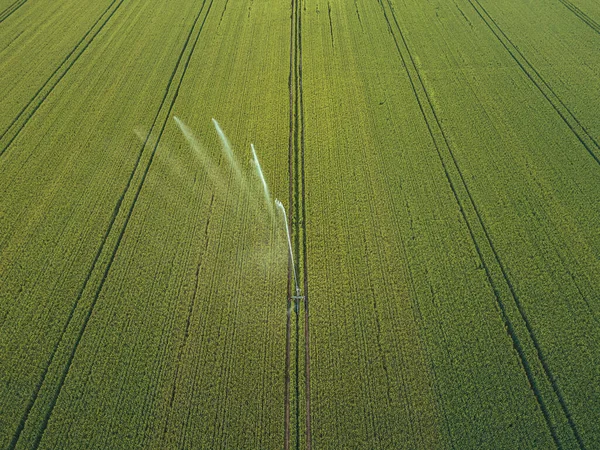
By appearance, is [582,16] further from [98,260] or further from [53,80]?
[53,80]

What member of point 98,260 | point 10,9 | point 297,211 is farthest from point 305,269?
point 10,9

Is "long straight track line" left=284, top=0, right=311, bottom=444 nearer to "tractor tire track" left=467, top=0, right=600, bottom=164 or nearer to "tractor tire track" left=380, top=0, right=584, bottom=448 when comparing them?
"tractor tire track" left=380, top=0, right=584, bottom=448

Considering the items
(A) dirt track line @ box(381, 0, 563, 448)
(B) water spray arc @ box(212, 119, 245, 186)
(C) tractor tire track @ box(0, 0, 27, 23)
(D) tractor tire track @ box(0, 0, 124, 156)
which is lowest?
(A) dirt track line @ box(381, 0, 563, 448)

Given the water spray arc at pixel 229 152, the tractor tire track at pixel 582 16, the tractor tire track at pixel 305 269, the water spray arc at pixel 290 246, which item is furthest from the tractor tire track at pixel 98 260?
the tractor tire track at pixel 582 16

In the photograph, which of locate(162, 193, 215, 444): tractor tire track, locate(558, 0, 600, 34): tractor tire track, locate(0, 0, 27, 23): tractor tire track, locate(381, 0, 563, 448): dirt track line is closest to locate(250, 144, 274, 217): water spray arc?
locate(162, 193, 215, 444): tractor tire track

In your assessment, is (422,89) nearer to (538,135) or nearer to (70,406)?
(538,135)

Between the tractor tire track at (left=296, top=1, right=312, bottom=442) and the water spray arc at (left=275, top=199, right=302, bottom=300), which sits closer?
the tractor tire track at (left=296, top=1, right=312, bottom=442)
